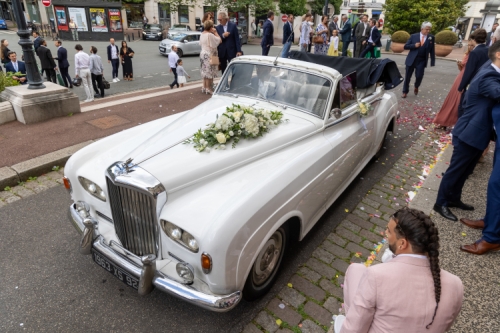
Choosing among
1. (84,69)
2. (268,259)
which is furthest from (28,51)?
(268,259)

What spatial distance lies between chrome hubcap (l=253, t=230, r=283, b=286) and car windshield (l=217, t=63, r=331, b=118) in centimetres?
164

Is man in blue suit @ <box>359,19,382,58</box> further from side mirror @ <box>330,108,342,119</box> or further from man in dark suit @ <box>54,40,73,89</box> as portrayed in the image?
man in dark suit @ <box>54,40,73,89</box>

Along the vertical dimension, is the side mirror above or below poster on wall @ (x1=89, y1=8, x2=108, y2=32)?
below

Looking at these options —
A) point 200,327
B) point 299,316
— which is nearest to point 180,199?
point 200,327

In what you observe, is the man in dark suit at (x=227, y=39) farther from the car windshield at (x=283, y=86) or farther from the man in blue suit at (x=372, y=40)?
the man in blue suit at (x=372, y=40)

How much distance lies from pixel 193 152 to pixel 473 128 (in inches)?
126

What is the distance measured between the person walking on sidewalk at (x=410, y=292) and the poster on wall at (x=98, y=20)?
106ft

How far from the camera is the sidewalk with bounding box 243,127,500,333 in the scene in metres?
2.88

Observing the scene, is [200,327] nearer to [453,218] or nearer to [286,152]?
[286,152]

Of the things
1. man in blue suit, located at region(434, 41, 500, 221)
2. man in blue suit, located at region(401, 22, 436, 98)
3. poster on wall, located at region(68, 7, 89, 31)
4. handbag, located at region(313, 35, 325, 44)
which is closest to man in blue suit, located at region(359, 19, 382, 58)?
handbag, located at region(313, 35, 325, 44)

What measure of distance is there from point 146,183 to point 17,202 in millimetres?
3078

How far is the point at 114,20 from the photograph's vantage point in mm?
28609

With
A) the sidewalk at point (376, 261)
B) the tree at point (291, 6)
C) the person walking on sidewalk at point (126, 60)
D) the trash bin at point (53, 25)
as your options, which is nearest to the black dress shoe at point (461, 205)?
the sidewalk at point (376, 261)

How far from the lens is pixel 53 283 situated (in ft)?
10.5
